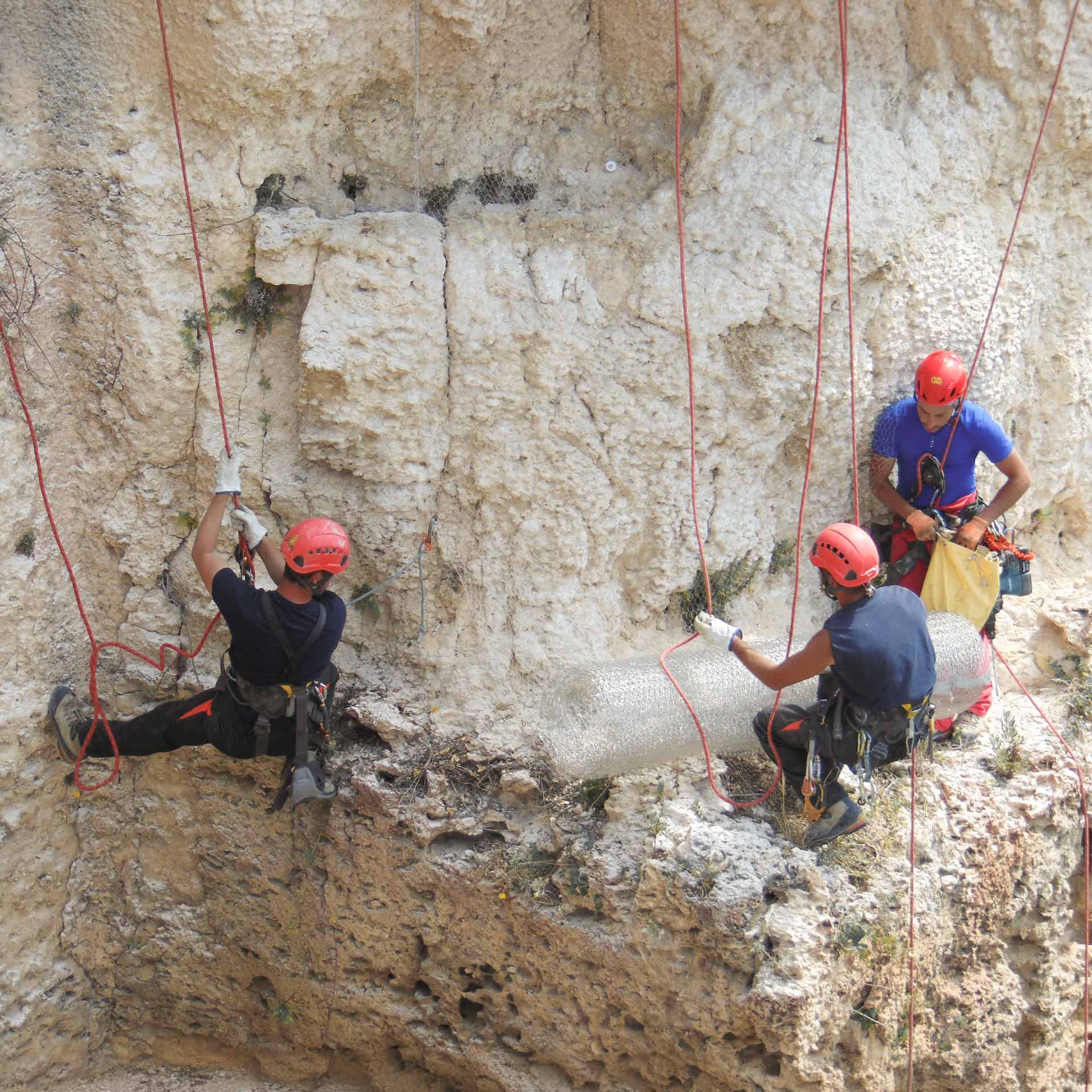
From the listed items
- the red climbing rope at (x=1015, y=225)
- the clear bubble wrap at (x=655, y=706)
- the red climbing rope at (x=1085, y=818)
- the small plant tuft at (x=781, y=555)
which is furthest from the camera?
the small plant tuft at (x=781, y=555)

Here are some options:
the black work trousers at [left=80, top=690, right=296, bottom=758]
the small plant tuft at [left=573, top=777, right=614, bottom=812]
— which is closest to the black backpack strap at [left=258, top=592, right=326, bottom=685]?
the black work trousers at [left=80, top=690, right=296, bottom=758]

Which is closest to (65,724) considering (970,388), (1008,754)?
(1008,754)

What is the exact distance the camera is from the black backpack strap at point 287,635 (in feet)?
13.5

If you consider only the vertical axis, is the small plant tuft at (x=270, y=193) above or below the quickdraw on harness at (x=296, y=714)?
above

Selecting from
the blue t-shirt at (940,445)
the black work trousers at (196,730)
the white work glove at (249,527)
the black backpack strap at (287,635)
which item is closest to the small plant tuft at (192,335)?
the white work glove at (249,527)

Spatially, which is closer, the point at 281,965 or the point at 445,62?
the point at 445,62

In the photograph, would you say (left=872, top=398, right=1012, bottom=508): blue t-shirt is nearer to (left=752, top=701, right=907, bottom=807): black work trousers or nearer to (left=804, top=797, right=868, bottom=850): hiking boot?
(left=752, top=701, right=907, bottom=807): black work trousers

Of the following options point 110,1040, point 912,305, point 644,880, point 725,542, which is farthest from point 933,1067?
point 110,1040

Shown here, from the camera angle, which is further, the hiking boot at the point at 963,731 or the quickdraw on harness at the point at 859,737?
the hiking boot at the point at 963,731

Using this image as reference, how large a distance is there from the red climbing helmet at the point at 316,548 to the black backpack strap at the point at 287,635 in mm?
157

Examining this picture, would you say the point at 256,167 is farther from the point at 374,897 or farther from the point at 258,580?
the point at 374,897

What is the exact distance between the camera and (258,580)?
4.93 m

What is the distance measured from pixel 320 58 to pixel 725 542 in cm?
273

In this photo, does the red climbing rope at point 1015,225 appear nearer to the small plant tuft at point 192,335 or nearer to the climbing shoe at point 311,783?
the climbing shoe at point 311,783
